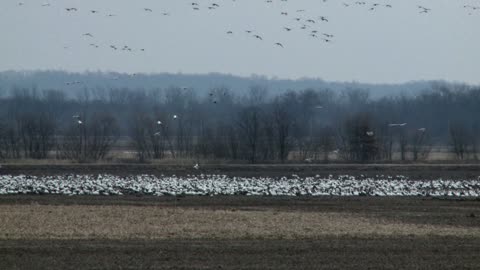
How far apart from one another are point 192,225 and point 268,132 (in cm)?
5194

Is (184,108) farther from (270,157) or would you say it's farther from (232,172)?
(232,172)

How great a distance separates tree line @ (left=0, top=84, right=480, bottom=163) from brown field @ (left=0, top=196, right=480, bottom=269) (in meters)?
33.3

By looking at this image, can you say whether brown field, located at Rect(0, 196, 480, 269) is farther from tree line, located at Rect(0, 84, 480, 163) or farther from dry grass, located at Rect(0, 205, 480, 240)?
tree line, located at Rect(0, 84, 480, 163)

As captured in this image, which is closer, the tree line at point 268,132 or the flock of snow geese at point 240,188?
the flock of snow geese at point 240,188

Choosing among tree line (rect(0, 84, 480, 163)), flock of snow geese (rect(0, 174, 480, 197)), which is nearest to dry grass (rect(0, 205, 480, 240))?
flock of snow geese (rect(0, 174, 480, 197))

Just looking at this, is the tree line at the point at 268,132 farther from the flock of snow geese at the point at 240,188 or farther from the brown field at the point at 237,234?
the brown field at the point at 237,234

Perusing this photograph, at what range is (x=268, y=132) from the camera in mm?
79500

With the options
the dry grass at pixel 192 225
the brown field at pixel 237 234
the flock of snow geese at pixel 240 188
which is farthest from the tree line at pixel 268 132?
the dry grass at pixel 192 225

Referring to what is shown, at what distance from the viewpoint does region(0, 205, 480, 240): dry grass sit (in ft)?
83.9

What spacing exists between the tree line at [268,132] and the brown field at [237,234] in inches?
1313

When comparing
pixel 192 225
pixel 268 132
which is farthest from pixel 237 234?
pixel 268 132

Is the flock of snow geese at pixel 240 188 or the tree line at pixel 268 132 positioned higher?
the tree line at pixel 268 132

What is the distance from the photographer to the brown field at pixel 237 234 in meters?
20.6

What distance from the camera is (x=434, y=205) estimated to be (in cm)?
3641
